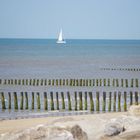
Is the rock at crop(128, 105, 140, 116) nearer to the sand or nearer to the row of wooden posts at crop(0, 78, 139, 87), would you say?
the sand

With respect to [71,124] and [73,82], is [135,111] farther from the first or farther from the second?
[73,82]

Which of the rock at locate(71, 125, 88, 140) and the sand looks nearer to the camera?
the rock at locate(71, 125, 88, 140)

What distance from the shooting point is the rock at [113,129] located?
13.7 meters

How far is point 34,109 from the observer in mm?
26172

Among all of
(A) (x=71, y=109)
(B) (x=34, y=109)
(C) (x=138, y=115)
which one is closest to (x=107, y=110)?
(A) (x=71, y=109)

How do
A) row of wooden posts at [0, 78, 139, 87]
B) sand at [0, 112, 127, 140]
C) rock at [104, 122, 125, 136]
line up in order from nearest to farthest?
1. rock at [104, 122, 125, 136]
2. sand at [0, 112, 127, 140]
3. row of wooden posts at [0, 78, 139, 87]

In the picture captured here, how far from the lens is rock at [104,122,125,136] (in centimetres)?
1368

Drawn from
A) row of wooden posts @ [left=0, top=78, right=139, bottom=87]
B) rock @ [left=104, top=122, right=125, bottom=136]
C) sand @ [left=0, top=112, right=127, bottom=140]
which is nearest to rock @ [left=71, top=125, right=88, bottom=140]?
sand @ [left=0, top=112, right=127, bottom=140]

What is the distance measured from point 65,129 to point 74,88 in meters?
25.9

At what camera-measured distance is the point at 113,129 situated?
13.7 m

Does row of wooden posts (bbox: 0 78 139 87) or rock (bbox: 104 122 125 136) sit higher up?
rock (bbox: 104 122 125 136)

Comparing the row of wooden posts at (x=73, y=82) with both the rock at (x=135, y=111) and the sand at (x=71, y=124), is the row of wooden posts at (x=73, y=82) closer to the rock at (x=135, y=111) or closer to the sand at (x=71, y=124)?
the sand at (x=71, y=124)

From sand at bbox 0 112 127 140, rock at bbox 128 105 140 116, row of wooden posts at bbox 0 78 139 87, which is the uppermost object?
Result: rock at bbox 128 105 140 116

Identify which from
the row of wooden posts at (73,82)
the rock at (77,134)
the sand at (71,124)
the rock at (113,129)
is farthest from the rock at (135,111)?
the row of wooden posts at (73,82)
